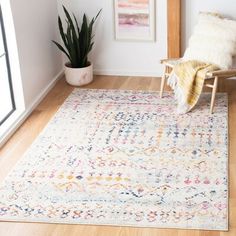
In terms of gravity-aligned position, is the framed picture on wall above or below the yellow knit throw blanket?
above

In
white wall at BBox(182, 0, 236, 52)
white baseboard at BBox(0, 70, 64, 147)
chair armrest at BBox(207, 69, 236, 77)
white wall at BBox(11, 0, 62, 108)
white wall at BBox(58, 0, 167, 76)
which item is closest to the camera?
white baseboard at BBox(0, 70, 64, 147)

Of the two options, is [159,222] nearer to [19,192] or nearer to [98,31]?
[19,192]

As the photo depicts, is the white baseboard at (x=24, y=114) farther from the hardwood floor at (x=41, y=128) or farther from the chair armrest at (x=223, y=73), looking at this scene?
the chair armrest at (x=223, y=73)

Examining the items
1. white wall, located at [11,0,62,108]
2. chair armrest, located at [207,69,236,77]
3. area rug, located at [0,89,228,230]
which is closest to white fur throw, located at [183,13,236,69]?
chair armrest, located at [207,69,236,77]

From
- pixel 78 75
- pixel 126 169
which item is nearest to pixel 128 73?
pixel 78 75

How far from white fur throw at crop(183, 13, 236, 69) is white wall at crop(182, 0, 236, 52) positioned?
21 cm

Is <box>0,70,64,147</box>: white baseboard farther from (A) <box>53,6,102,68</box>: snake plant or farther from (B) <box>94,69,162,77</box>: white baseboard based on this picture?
(B) <box>94,69,162,77</box>: white baseboard

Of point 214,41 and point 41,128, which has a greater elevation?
point 214,41

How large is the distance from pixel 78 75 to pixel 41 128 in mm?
934

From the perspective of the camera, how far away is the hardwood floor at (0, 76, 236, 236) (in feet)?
8.98

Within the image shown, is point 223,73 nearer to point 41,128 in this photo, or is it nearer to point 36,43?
point 41,128

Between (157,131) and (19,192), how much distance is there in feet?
4.02

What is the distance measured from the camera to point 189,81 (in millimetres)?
4090

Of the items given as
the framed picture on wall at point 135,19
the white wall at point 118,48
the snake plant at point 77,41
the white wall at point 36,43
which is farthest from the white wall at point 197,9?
the white wall at point 36,43
